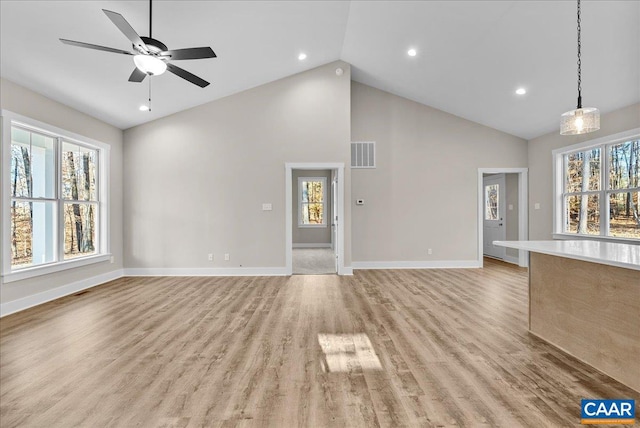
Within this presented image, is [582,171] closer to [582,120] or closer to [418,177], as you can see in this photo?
[418,177]

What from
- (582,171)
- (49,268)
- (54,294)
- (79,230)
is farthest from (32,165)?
(582,171)

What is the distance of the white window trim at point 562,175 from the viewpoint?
4561 millimetres

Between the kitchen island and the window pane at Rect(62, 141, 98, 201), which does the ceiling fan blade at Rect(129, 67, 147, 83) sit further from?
the kitchen island

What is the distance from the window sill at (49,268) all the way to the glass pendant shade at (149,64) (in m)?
3.00

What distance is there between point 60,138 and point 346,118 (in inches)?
179

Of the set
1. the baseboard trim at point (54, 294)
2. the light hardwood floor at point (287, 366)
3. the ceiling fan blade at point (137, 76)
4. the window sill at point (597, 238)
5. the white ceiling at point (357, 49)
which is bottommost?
the light hardwood floor at point (287, 366)

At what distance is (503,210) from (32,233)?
28.7ft

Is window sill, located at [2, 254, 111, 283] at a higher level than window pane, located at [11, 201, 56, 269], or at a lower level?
lower

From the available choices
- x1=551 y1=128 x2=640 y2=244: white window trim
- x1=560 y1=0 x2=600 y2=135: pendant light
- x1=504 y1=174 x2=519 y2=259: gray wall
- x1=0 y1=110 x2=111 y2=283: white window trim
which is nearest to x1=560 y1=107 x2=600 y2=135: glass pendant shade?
x1=560 y1=0 x2=600 y2=135: pendant light

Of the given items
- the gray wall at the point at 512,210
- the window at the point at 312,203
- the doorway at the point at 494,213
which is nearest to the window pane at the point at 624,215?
the gray wall at the point at 512,210

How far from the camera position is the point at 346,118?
5.92 m

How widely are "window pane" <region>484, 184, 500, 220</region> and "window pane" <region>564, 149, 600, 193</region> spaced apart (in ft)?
6.20

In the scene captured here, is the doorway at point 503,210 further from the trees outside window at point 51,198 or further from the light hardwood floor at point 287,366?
the trees outside window at point 51,198

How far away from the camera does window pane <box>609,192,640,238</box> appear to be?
176 inches
